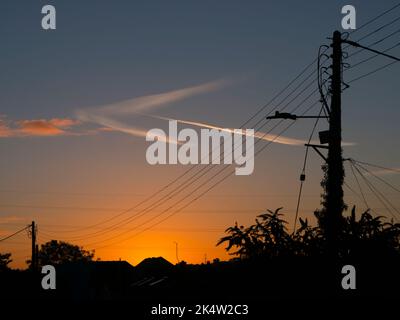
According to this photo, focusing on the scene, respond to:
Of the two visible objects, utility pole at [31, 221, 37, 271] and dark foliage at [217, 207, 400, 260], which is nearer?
dark foliage at [217, 207, 400, 260]

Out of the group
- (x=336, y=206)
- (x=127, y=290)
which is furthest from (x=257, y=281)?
(x=127, y=290)

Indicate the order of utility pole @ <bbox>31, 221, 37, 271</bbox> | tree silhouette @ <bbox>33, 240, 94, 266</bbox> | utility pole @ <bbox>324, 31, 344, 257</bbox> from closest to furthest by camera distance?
utility pole @ <bbox>324, 31, 344, 257</bbox>
utility pole @ <bbox>31, 221, 37, 271</bbox>
tree silhouette @ <bbox>33, 240, 94, 266</bbox>

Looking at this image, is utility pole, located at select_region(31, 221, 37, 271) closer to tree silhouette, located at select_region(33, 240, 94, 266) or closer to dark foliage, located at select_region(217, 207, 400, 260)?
dark foliage, located at select_region(217, 207, 400, 260)

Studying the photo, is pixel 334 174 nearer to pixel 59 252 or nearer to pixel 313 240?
pixel 313 240

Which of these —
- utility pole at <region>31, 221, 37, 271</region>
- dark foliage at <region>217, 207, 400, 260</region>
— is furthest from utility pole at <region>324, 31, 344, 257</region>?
utility pole at <region>31, 221, 37, 271</region>

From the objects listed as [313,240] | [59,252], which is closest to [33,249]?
[313,240]

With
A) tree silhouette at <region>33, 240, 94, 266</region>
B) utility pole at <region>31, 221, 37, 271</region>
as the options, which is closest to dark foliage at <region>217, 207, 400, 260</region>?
utility pole at <region>31, 221, 37, 271</region>

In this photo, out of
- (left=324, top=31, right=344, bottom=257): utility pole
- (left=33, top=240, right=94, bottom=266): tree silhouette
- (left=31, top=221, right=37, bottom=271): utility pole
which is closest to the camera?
(left=324, top=31, right=344, bottom=257): utility pole

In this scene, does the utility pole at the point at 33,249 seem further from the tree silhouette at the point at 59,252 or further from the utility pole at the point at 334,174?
the tree silhouette at the point at 59,252
